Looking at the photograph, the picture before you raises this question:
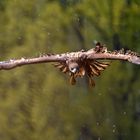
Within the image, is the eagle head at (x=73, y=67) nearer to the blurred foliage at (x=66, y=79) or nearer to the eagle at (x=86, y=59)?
the eagle at (x=86, y=59)

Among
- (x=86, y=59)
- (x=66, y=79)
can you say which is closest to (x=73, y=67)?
(x=86, y=59)

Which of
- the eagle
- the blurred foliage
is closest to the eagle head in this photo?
the eagle

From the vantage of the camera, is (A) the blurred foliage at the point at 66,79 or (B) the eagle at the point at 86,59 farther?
(A) the blurred foliage at the point at 66,79

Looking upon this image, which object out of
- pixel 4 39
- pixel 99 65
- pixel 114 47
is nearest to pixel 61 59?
pixel 99 65

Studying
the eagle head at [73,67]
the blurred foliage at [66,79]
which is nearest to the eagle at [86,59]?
the eagle head at [73,67]

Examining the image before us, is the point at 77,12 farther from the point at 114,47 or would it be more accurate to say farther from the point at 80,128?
the point at 80,128

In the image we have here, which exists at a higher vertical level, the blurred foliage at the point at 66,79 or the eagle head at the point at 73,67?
the blurred foliage at the point at 66,79

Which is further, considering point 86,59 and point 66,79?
point 66,79

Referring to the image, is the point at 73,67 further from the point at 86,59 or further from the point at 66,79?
the point at 66,79
